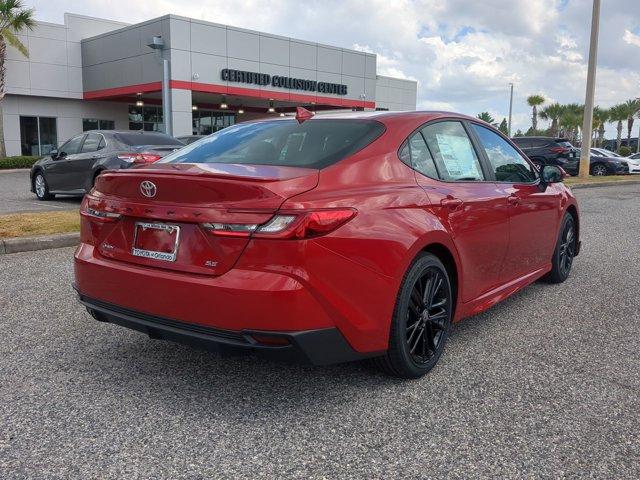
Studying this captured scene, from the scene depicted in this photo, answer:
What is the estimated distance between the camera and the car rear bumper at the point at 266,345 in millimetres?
2699

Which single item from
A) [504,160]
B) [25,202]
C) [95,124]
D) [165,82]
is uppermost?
[165,82]

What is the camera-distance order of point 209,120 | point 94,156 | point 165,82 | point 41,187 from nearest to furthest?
point 94,156 → point 41,187 → point 165,82 → point 209,120

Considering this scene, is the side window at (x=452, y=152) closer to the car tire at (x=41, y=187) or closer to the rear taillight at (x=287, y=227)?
the rear taillight at (x=287, y=227)

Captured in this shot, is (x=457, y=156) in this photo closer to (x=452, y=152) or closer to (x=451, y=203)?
(x=452, y=152)

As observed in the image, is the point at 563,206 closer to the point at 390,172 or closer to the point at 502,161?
the point at 502,161

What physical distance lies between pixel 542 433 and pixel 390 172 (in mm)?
1526

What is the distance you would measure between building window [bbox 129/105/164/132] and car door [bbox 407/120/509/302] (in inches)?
1231

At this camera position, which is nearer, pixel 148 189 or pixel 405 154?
pixel 148 189

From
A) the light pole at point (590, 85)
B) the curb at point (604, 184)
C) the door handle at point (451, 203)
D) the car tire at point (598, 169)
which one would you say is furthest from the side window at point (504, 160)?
the car tire at point (598, 169)

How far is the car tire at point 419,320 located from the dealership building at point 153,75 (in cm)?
2281

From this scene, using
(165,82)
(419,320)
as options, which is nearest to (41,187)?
(419,320)

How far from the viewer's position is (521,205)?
4.47 meters

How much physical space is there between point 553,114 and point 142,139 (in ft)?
236

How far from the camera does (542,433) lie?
2.77 meters
